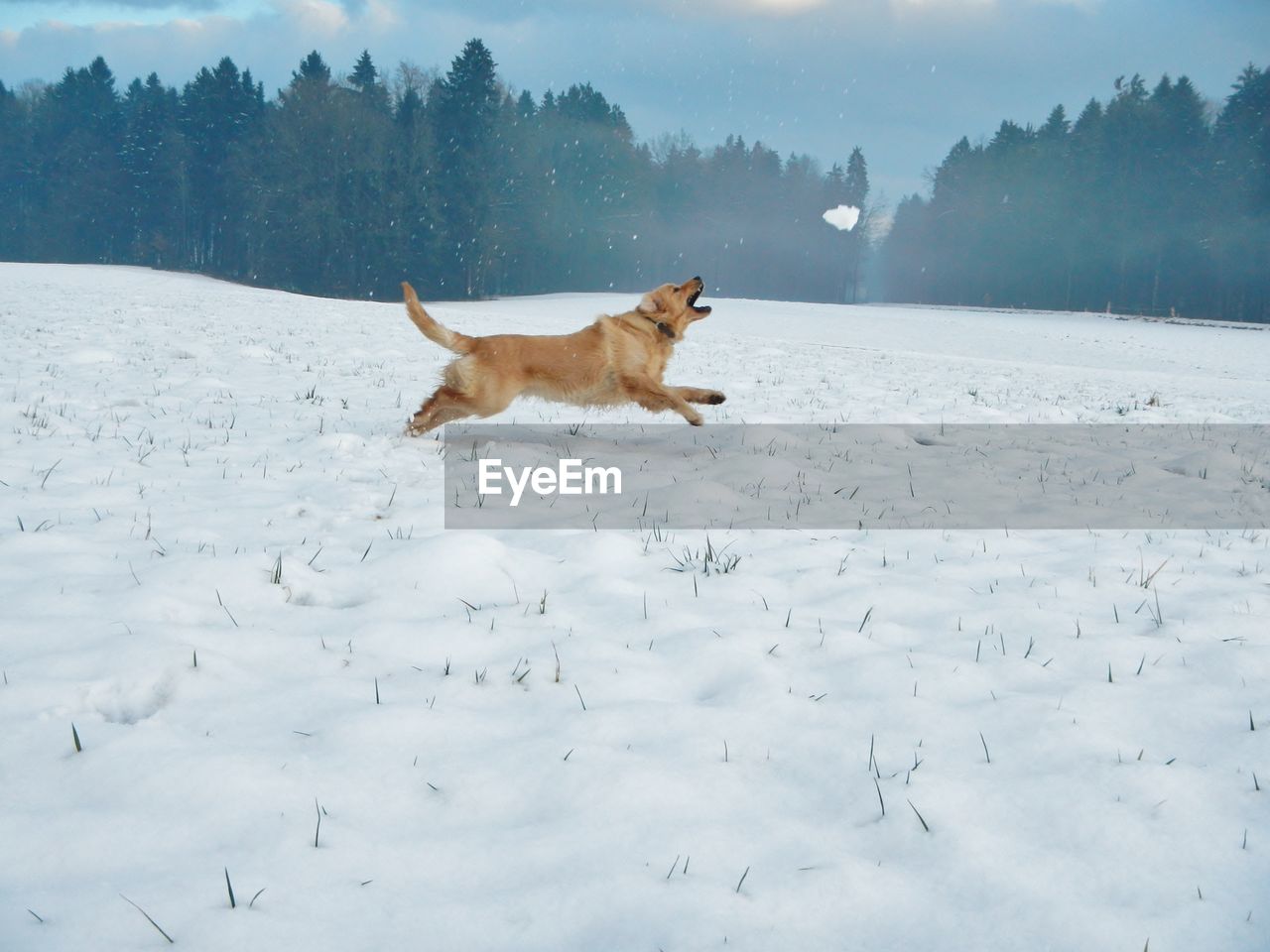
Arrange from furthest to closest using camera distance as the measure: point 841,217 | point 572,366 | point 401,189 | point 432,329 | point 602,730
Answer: point 841,217, point 401,189, point 572,366, point 432,329, point 602,730

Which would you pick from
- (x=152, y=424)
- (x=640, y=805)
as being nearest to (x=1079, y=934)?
(x=640, y=805)

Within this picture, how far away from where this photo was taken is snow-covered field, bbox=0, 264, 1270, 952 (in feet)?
5.20

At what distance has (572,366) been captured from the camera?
610cm

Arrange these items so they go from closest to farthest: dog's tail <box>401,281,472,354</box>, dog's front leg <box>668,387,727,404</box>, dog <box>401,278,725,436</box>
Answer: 1. dog's tail <box>401,281,472,354</box>
2. dog <box>401,278,725,436</box>
3. dog's front leg <box>668,387,727,404</box>

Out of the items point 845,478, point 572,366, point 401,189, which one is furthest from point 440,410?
point 401,189

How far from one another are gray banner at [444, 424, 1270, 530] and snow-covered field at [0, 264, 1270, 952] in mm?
316

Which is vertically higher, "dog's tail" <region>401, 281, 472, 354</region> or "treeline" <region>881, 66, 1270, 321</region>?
"treeline" <region>881, 66, 1270, 321</region>

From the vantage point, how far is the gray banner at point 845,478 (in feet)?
14.2

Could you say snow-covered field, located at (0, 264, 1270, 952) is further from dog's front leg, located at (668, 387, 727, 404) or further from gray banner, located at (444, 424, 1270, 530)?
dog's front leg, located at (668, 387, 727, 404)

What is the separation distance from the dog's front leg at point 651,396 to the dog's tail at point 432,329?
1230 mm

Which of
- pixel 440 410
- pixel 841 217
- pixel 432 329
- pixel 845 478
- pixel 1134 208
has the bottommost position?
pixel 845 478

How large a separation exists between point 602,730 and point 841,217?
83500mm

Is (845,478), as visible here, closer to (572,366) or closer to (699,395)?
(699,395)

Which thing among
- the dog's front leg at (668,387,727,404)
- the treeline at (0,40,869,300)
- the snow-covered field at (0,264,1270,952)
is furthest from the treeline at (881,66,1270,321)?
the snow-covered field at (0,264,1270,952)
